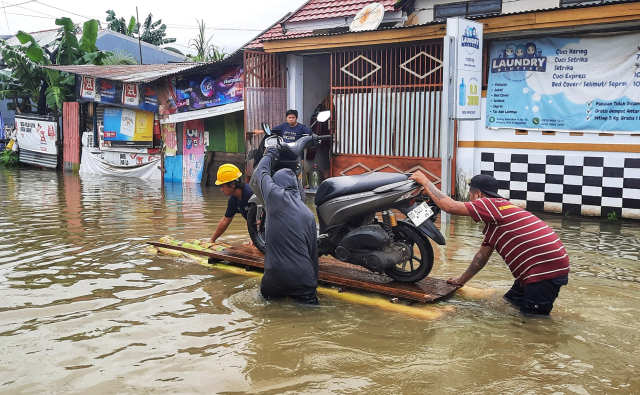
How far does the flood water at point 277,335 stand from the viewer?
3576 millimetres

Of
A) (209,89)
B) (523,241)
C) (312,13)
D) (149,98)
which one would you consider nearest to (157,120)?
(149,98)

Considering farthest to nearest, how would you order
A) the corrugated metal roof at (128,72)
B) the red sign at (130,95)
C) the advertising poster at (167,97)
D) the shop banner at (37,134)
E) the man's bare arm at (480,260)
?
the shop banner at (37,134)
the red sign at (130,95)
the advertising poster at (167,97)
the corrugated metal roof at (128,72)
the man's bare arm at (480,260)

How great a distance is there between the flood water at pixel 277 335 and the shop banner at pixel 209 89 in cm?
727

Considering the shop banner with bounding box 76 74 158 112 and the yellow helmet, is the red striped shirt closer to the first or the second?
the yellow helmet

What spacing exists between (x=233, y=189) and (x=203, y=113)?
8532 millimetres

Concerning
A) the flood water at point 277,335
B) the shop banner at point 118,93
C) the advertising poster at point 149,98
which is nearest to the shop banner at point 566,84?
the flood water at point 277,335

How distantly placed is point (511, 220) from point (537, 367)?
1207 mm

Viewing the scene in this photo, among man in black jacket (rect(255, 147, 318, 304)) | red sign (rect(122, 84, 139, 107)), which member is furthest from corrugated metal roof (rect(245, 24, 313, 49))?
man in black jacket (rect(255, 147, 318, 304))

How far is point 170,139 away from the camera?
1614 cm

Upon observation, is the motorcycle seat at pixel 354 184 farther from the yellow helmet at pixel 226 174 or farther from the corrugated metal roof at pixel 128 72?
the corrugated metal roof at pixel 128 72

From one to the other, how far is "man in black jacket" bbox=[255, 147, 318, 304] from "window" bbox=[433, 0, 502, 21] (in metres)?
6.90

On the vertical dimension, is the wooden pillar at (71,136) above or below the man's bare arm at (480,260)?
above

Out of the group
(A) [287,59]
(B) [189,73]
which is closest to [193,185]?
(B) [189,73]

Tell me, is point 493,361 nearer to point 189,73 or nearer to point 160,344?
point 160,344
